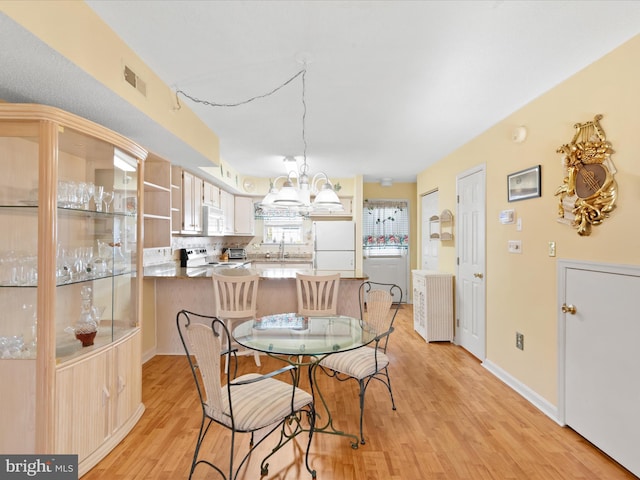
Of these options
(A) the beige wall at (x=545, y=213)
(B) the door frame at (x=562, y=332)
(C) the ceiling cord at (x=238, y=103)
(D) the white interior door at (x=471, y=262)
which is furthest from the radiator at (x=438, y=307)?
(C) the ceiling cord at (x=238, y=103)

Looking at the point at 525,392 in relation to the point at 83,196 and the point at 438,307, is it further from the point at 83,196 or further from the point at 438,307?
the point at 83,196

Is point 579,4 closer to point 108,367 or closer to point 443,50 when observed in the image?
point 443,50

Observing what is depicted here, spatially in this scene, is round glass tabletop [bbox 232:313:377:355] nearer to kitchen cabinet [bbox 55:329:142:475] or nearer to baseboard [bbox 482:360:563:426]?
kitchen cabinet [bbox 55:329:142:475]

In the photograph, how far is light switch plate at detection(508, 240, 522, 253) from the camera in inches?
118

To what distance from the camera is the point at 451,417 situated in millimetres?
2510

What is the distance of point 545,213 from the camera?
8.77 feet

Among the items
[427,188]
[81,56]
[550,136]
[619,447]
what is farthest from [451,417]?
[427,188]

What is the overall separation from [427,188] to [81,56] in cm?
493

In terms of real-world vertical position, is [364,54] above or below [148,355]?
above

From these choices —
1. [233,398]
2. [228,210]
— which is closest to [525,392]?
[233,398]

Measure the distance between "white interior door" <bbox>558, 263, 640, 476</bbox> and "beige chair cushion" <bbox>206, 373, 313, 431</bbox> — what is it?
1870 mm

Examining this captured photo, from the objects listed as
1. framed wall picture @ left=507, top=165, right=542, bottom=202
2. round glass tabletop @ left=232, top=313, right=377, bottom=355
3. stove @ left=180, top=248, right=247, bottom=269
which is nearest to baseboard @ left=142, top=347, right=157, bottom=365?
stove @ left=180, top=248, right=247, bottom=269

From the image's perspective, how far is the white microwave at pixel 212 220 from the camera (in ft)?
15.9

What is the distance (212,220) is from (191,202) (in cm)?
66
